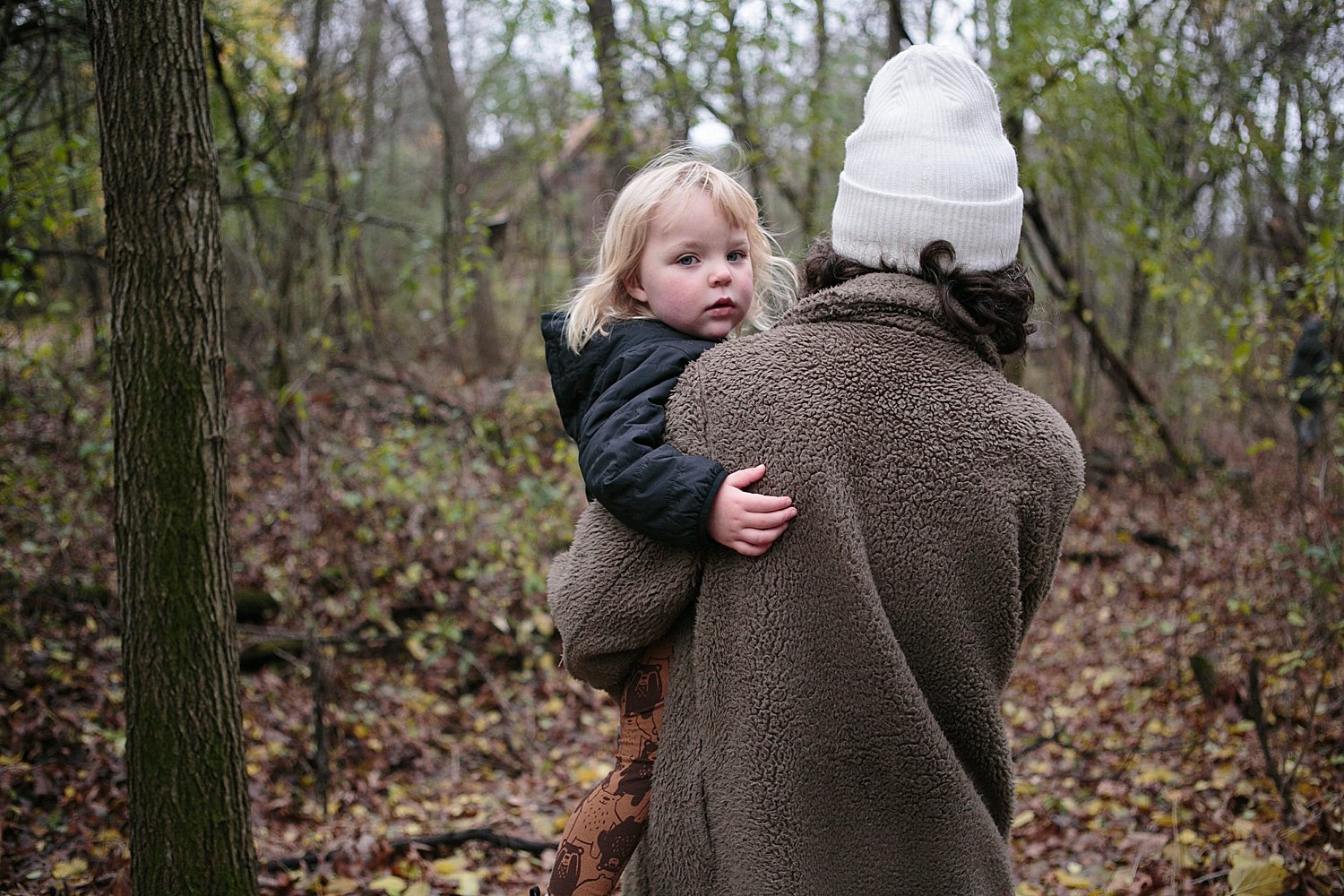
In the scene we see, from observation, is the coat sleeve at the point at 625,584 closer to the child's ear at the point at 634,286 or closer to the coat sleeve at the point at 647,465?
the coat sleeve at the point at 647,465

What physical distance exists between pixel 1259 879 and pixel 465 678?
4.18 metres

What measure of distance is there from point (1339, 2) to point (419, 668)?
643 cm

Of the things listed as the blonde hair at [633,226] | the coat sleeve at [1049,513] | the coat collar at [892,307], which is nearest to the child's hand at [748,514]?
the coat collar at [892,307]

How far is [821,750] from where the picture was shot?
1688 millimetres

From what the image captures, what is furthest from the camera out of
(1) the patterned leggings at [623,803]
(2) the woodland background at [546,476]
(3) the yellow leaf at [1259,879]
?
(2) the woodland background at [546,476]

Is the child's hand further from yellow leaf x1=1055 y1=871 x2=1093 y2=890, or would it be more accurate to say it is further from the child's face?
yellow leaf x1=1055 y1=871 x2=1093 y2=890

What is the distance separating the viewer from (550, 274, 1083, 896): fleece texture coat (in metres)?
1.65

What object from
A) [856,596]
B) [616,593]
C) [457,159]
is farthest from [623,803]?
[457,159]

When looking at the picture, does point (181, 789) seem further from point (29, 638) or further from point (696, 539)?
point (29, 638)

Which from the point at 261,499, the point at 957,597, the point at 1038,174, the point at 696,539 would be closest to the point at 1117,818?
the point at 957,597

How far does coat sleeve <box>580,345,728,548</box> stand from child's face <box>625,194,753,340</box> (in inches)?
6.5

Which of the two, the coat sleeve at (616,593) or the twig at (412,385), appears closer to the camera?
the coat sleeve at (616,593)

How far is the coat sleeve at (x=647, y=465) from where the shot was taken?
167 cm

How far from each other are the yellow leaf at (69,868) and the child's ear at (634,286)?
9.24 feet
